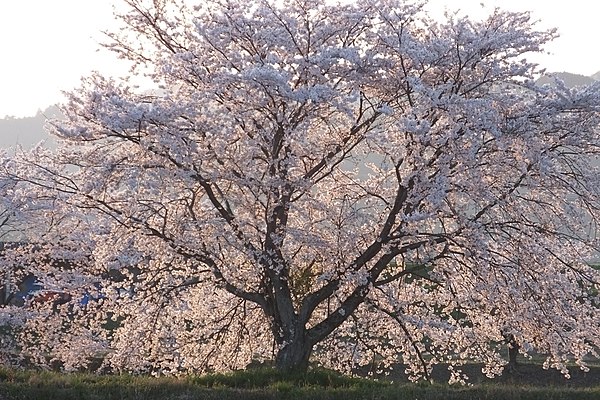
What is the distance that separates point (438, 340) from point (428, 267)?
157cm

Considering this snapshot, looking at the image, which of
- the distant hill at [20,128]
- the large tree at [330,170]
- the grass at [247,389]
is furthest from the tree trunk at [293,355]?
the distant hill at [20,128]

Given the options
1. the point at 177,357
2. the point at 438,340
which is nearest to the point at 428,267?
the point at 438,340

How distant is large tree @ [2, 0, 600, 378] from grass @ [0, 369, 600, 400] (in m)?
1.22

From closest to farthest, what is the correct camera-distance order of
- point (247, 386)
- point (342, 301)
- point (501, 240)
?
point (247, 386) → point (501, 240) → point (342, 301)

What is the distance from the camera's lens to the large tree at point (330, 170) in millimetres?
12195

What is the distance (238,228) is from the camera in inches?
512

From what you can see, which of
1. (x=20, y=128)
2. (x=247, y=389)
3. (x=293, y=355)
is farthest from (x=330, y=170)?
(x=20, y=128)

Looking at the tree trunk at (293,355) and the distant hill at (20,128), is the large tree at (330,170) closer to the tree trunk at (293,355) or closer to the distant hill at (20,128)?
the tree trunk at (293,355)

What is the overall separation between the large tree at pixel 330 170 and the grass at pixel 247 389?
1.22 metres

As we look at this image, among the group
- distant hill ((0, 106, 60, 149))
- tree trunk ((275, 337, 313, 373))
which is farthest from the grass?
distant hill ((0, 106, 60, 149))

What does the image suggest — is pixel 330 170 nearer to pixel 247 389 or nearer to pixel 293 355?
pixel 293 355

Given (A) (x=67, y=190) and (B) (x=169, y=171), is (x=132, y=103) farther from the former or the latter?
(A) (x=67, y=190)

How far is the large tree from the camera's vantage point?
40.0ft

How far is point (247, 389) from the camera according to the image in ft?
37.9
